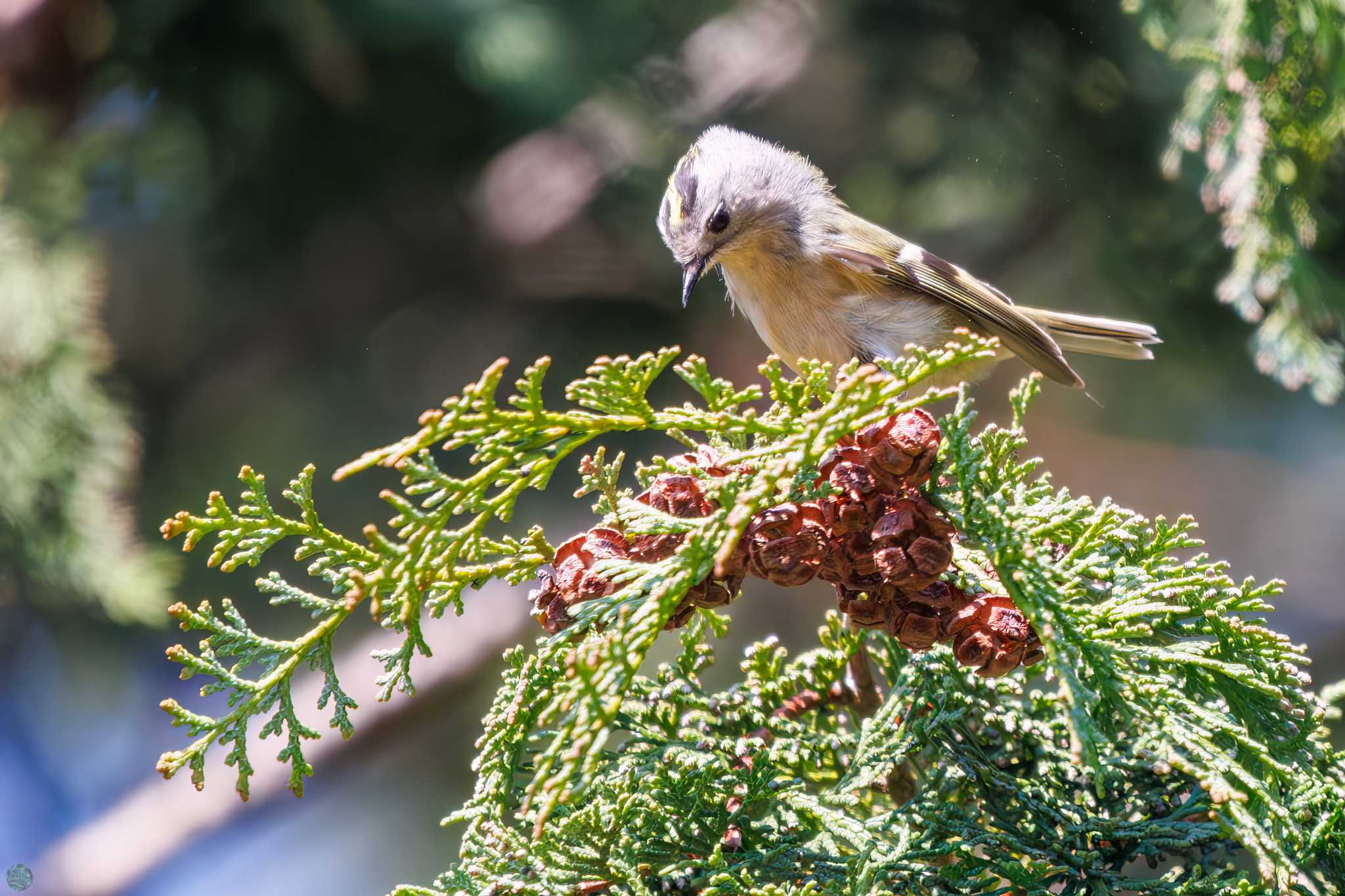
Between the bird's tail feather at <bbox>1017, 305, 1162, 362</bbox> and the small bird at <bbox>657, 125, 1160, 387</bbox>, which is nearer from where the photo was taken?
the small bird at <bbox>657, 125, 1160, 387</bbox>

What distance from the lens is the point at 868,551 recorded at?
1005mm

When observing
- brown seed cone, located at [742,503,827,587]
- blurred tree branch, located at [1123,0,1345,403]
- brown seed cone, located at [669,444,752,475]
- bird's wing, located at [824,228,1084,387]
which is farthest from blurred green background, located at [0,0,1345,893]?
brown seed cone, located at [742,503,827,587]

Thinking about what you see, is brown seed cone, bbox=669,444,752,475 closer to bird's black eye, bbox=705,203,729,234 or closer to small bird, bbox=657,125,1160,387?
small bird, bbox=657,125,1160,387

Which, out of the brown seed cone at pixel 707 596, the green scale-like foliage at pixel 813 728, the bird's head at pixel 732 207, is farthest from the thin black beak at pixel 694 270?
the brown seed cone at pixel 707 596

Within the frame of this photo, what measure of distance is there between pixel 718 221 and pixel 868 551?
121 centimetres

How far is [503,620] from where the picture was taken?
2930 mm

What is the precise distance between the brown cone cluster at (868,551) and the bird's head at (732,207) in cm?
101

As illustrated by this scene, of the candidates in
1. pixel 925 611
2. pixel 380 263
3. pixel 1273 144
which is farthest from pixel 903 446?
pixel 380 263

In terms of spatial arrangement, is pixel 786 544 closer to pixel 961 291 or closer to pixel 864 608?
pixel 864 608

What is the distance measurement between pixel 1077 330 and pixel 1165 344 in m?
0.44

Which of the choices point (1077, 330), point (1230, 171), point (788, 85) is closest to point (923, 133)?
point (788, 85)

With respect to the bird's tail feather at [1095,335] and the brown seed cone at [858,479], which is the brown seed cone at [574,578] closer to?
the brown seed cone at [858,479]

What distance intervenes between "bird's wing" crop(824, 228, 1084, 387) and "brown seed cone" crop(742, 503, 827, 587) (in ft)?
3.54

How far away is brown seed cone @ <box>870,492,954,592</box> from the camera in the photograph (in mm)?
967
